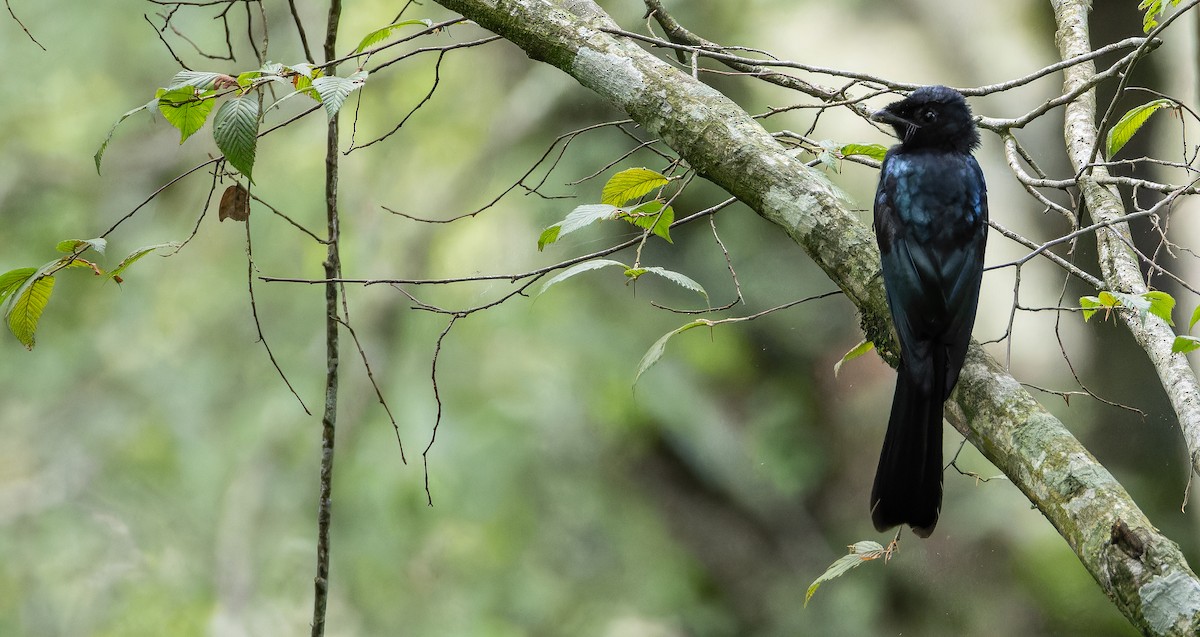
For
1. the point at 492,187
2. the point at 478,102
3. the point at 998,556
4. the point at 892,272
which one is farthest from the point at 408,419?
the point at 892,272

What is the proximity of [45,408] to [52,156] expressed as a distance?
1115 mm

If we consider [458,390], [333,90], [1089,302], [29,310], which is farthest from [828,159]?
[458,390]

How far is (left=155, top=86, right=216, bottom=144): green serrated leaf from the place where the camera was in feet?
4.30

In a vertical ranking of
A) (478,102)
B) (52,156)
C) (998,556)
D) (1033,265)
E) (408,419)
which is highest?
(52,156)

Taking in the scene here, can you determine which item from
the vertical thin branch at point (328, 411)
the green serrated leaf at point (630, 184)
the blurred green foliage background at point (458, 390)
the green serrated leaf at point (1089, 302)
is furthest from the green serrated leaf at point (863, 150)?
the blurred green foliage background at point (458, 390)

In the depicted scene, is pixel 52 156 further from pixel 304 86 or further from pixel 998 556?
pixel 998 556

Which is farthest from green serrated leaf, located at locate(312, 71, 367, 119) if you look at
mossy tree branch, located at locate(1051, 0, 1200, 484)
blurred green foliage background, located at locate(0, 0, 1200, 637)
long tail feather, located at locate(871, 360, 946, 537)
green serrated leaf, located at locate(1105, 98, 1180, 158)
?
blurred green foliage background, located at locate(0, 0, 1200, 637)

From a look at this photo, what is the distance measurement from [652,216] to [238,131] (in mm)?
691

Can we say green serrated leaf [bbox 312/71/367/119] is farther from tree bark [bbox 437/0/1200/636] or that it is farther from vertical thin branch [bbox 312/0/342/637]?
vertical thin branch [bbox 312/0/342/637]

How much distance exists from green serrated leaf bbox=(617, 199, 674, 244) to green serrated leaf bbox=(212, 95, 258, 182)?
587mm

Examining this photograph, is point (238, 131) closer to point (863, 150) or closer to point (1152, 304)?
point (863, 150)

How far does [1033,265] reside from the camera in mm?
3248

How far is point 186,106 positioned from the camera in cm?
133

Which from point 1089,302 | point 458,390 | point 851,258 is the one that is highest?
point 458,390
